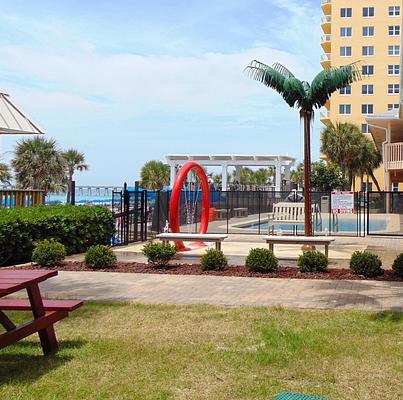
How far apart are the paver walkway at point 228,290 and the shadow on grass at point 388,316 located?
28 centimetres

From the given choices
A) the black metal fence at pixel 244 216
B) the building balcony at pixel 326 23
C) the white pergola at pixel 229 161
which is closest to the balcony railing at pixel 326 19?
the building balcony at pixel 326 23

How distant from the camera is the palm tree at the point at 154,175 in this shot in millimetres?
70438

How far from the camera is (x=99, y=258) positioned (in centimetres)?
1197

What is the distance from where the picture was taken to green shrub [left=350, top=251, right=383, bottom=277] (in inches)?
426

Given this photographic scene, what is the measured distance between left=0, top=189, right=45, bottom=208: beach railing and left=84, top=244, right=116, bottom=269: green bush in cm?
395

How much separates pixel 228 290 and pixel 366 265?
3015 mm

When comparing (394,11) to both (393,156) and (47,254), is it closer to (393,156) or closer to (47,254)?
(393,156)

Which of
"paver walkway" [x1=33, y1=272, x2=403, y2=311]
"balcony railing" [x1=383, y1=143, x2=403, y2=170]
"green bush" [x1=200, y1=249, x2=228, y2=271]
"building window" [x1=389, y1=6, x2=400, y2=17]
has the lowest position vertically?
"paver walkway" [x1=33, y1=272, x2=403, y2=311]

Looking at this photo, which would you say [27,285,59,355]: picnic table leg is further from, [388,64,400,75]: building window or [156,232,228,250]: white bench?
[388,64,400,75]: building window

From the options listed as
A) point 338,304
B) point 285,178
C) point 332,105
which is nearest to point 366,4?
point 332,105

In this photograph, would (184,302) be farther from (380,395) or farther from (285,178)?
(285,178)

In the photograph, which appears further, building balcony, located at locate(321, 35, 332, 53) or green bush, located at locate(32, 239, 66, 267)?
building balcony, located at locate(321, 35, 332, 53)

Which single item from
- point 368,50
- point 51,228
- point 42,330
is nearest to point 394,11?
point 368,50

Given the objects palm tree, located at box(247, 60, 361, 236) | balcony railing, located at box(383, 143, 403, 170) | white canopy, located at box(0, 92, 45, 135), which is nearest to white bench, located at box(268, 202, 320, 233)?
palm tree, located at box(247, 60, 361, 236)
